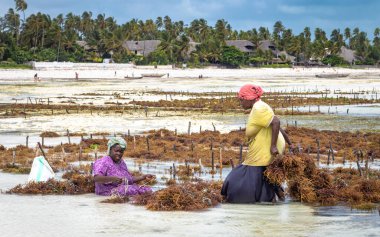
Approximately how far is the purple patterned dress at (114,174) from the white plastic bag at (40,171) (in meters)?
1.34

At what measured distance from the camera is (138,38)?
134625 mm

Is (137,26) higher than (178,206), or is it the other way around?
(137,26)

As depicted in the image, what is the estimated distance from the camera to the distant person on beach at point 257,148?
10.1m

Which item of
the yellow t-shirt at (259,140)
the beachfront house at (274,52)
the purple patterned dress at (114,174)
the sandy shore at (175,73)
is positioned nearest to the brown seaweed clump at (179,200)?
the purple patterned dress at (114,174)

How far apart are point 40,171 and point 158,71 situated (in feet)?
280

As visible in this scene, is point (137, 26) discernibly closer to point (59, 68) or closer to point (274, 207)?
point (59, 68)

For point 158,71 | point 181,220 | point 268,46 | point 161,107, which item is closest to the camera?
point 181,220

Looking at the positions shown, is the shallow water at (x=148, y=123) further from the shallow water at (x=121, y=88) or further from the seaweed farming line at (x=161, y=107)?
the shallow water at (x=121, y=88)

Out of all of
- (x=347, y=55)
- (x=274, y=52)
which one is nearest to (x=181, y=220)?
(x=274, y=52)

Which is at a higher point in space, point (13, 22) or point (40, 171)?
point (13, 22)

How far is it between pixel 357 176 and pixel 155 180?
381 centimetres

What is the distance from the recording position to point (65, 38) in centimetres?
10644

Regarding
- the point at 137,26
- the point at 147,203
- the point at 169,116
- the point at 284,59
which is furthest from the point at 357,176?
the point at 137,26

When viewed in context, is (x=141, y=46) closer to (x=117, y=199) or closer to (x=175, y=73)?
(x=175, y=73)
